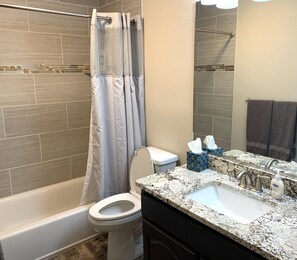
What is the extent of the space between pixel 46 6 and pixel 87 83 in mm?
812

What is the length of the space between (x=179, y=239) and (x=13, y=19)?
2274 mm

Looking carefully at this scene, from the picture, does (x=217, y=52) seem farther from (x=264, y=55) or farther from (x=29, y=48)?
(x=29, y=48)

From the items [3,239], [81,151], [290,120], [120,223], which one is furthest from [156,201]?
[81,151]

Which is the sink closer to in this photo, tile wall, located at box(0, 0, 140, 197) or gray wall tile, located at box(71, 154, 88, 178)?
tile wall, located at box(0, 0, 140, 197)

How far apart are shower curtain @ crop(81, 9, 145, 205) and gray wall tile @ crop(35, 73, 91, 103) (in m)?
0.68

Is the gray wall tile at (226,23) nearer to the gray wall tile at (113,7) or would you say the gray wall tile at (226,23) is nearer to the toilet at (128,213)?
the toilet at (128,213)

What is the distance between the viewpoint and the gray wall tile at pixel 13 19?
2.25 meters

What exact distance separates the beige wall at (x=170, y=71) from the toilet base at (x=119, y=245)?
28.8 inches

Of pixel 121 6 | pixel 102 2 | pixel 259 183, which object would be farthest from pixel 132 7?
pixel 259 183

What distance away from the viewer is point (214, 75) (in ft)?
5.66

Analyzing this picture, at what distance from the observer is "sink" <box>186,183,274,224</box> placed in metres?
1.30

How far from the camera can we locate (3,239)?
73.4 inches

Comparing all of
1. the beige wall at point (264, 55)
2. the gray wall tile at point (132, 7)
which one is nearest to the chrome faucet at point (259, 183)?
the beige wall at point (264, 55)

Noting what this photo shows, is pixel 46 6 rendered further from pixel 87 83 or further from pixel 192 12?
pixel 192 12
